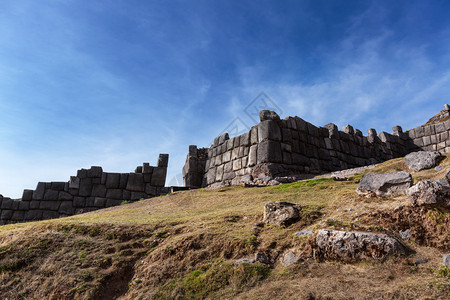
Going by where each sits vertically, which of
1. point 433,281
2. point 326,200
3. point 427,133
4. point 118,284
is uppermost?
point 427,133

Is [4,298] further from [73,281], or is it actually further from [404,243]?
[404,243]

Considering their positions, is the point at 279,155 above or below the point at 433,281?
above


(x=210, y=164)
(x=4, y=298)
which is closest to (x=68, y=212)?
(x=210, y=164)

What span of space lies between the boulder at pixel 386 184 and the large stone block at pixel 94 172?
13443 millimetres

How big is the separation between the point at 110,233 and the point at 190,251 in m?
2.06

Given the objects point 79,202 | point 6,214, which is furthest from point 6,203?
point 79,202

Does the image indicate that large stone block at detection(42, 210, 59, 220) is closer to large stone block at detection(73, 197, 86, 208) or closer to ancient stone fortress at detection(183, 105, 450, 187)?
large stone block at detection(73, 197, 86, 208)

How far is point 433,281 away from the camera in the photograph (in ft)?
11.4

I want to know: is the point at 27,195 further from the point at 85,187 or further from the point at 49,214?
the point at 85,187

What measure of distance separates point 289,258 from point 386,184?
2759mm

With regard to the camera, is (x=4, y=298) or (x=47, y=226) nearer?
(x=4, y=298)

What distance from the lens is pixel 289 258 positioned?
4.46 metres

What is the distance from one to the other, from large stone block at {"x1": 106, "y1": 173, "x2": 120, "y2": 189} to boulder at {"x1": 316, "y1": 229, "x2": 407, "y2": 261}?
1332 centimetres

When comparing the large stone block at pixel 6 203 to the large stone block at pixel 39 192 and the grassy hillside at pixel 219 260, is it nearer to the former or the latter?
the large stone block at pixel 39 192
